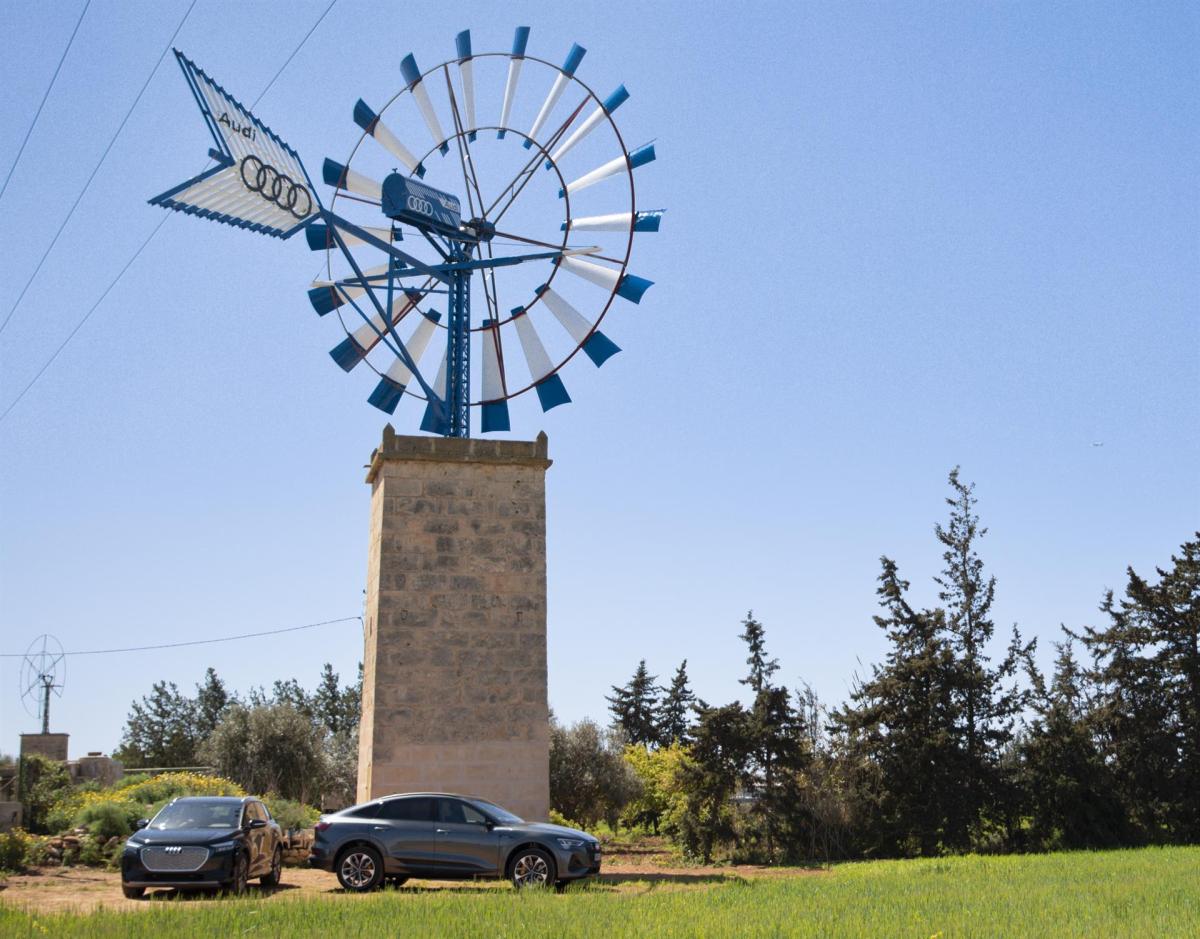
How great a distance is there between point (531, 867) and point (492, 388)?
9.47m

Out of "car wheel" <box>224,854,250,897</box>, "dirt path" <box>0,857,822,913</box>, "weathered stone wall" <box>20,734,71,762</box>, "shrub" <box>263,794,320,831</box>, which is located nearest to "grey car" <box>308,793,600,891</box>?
"dirt path" <box>0,857,822,913</box>

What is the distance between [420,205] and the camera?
21062mm

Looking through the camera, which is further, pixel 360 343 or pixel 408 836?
pixel 360 343

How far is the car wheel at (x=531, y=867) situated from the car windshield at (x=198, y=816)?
376 centimetres

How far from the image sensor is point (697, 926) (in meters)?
10.8

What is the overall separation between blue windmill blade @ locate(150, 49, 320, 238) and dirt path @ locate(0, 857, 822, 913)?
30.0 ft

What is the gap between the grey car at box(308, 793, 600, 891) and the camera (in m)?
15.1

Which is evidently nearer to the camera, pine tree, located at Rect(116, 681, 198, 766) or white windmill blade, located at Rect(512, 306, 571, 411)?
white windmill blade, located at Rect(512, 306, 571, 411)

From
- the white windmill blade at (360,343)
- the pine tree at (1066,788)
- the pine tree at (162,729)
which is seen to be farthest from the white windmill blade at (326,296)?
the pine tree at (162,729)

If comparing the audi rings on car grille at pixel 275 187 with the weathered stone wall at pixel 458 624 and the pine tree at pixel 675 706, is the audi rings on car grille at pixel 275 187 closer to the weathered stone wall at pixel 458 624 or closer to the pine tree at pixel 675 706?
the weathered stone wall at pixel 458 624

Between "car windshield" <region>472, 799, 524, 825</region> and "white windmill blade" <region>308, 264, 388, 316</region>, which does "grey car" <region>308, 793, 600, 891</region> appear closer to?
"car windshield" <region>472, 799, 524, 825</region>

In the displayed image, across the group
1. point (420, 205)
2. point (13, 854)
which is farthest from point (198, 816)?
point (420, 205)

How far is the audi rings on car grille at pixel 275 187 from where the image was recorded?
56.7 feet

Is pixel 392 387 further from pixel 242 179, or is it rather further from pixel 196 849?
pixel 196 849
